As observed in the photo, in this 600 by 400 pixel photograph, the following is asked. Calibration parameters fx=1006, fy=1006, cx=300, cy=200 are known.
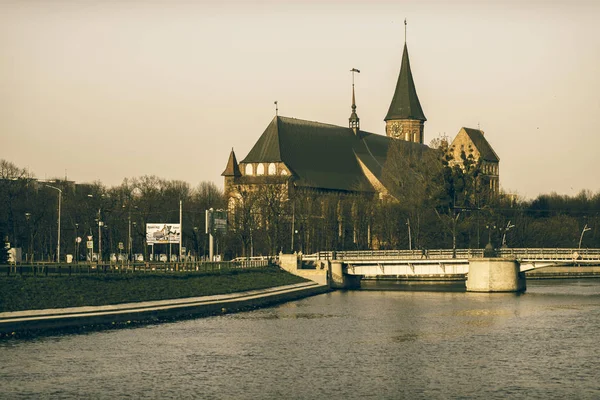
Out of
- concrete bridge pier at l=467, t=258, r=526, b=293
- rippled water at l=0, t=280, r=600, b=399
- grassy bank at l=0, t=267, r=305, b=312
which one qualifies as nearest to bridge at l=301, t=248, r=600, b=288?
concrete bridge pier at l=467, t=258, r=526, b=293

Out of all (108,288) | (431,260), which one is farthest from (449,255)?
(108,288)

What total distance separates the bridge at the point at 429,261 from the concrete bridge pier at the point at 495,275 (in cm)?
12

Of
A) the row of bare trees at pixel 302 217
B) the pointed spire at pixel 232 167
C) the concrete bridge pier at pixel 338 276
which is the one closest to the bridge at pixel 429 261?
the concrete bridge pier at pixel 338 276

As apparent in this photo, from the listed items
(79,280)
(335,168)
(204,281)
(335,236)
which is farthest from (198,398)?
(335,168)

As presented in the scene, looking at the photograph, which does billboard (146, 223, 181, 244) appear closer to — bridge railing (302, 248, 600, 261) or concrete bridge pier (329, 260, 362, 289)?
bridge railing (302, 248, 600, 261)

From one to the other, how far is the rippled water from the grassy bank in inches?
287

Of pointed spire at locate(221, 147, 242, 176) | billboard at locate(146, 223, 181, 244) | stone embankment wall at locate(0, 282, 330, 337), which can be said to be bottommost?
stone embankment wall at locate(0, 282, 330, 337)

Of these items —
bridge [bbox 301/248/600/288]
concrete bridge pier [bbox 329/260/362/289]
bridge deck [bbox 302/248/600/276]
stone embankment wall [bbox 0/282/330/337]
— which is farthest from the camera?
concrete bridge pier [bbox 329/260/362/289]

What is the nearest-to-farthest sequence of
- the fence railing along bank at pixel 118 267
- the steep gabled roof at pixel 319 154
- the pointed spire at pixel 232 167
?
the fence railing along bank at pixel 118 267, the steep gabled roof at pixel 319 154, the pointed spire at pixel 232 167

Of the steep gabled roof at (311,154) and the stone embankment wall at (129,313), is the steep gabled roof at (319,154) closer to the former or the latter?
the steep gabled roof at (311,154)

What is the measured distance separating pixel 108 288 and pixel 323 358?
2600 centimetres

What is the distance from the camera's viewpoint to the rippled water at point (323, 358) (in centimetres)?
3753

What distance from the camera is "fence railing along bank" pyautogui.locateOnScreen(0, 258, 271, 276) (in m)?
72.7

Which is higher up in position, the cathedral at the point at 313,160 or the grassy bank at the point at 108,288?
the cathedral at the point at 313,160
